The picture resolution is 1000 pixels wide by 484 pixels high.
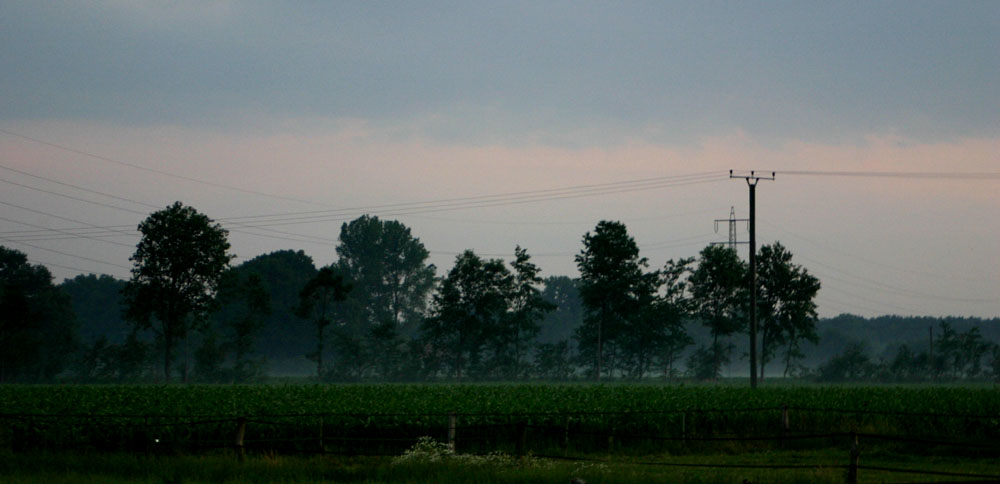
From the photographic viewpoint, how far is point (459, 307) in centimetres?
10212

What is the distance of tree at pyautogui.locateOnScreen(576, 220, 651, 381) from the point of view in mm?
98688

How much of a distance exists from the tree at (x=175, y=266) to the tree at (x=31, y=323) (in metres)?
10.0

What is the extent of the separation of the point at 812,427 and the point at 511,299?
232 ft

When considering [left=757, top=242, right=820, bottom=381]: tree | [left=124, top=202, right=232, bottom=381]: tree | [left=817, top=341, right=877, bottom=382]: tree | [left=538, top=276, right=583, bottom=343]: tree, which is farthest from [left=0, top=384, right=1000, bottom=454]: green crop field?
[left=538, top=276, right=583, bottom=343]: tree

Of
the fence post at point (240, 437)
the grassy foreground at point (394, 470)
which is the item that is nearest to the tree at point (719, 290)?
the grassy foreground at point (394, 470)

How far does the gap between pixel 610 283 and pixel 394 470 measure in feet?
253

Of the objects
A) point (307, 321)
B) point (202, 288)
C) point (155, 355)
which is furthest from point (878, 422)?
point (307, 321)

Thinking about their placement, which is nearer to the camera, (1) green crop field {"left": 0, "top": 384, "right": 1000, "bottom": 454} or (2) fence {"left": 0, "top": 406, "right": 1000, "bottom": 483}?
(2) fence {"left": 0, "top": 406, "right": 1000, "bottom": 483}

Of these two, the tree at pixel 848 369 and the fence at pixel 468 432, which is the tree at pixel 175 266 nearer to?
the fence at pixel 468 432

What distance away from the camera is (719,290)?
98.0 meters

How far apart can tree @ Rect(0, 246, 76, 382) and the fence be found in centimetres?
5834

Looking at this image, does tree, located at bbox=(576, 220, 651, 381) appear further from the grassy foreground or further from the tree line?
the grassy foreground

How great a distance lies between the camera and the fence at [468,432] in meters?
28.6

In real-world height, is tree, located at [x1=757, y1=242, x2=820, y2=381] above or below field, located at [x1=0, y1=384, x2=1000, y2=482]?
above
